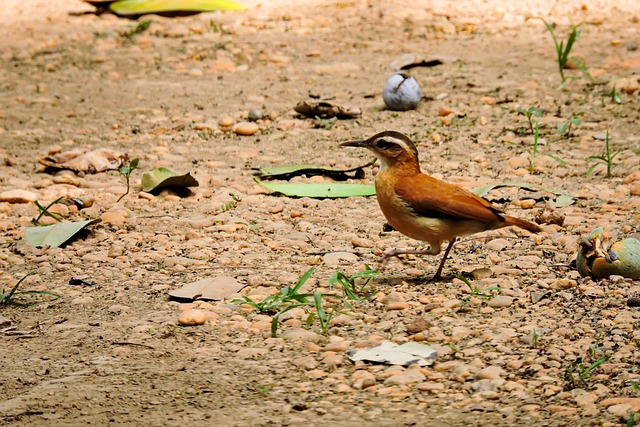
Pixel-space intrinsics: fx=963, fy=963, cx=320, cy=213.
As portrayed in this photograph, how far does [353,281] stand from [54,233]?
185 cm

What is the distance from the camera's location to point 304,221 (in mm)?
5469

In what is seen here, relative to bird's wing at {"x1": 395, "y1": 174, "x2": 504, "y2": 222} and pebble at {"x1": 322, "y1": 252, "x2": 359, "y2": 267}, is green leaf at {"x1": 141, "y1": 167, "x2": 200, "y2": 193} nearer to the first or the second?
pebble at {"x1": 322, "y1": 252, "x2": 359, "y2": 267}

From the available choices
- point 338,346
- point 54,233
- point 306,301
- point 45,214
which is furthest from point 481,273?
point 45,214

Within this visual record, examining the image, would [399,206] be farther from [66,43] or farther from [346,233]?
[66,43]

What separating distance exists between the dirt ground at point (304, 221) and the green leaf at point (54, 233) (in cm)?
7

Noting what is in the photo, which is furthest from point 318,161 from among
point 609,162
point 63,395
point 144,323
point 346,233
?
point 63,395

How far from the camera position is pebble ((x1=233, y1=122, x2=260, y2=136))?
7148mm

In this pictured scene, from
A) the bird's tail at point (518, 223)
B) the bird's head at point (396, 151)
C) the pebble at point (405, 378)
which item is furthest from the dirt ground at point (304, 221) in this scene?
the bird's head at point (396, 151)

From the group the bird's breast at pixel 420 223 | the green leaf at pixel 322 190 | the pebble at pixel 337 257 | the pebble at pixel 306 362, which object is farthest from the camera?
the green leaf at pixel 322 190

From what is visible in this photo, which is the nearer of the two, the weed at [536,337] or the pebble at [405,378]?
the pebble at [405,378]

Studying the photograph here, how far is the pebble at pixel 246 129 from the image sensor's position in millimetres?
7148

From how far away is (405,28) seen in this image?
959 centimetres

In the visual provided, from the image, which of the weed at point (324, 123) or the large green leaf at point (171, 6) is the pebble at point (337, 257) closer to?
the weed at point (324, 123)

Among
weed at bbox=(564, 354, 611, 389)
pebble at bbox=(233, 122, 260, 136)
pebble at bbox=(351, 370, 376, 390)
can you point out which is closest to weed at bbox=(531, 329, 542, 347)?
weed at bbox=(564, 354, 611, 389)
